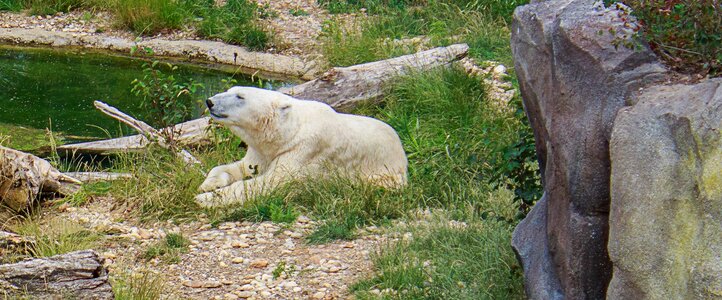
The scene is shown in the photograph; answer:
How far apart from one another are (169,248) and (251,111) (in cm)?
140

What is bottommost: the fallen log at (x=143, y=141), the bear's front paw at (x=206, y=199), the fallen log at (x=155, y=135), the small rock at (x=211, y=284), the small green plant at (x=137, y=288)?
the fallen log at (x=143, y=141)

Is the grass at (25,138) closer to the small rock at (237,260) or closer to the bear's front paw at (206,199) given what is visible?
the bear's front paw at (206,199)

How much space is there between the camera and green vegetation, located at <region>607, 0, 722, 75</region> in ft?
10.8

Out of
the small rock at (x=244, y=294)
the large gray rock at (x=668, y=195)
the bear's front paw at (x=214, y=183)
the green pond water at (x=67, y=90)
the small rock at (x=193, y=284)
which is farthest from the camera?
the green pond water at (x=67, y=90)

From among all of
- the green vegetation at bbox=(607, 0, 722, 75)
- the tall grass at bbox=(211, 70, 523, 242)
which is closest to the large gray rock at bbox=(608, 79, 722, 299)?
the green vegetation at bbox=(607, 0, 722, 75)

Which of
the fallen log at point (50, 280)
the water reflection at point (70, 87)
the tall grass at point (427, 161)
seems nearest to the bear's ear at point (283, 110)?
the tall grass at point (427, 161)

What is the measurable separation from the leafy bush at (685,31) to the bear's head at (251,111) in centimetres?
379

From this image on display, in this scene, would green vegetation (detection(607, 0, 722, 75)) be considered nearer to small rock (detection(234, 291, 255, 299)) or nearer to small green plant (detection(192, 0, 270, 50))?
small rock (detection(234, 291, 255, 299))

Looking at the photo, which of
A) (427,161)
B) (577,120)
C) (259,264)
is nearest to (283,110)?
(427,161)

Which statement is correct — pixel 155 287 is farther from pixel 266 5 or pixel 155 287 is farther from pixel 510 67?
pixel 266 5

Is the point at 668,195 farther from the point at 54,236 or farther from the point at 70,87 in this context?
the point at 70,87

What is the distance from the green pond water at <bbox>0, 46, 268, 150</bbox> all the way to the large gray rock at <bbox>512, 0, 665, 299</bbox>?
5937 mm

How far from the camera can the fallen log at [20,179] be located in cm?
639

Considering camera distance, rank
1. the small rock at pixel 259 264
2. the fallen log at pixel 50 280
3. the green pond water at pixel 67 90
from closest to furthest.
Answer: the fallen log at pixel 50 280, the small rock at pixel 259 264, the green pond water at pixel 67 90
